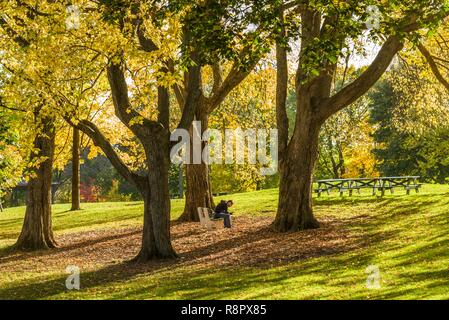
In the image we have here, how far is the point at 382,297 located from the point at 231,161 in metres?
31.5

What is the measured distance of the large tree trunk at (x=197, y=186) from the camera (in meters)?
26.3

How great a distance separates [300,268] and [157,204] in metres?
4.38

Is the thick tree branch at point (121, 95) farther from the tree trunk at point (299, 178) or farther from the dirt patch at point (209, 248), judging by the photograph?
the tree trunk at point (299, 178)

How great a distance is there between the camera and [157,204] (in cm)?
1719

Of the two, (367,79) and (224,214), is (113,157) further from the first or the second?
(367,79)

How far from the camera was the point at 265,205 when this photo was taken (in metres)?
31.2

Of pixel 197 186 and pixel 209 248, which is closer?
pixel 209 248

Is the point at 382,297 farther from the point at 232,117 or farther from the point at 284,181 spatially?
the point at 232,117

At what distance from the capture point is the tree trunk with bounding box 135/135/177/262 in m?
17.2

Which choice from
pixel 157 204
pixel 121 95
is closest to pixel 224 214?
pixel 157 204

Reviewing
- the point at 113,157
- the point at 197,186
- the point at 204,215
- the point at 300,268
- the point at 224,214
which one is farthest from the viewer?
the point at 197,186

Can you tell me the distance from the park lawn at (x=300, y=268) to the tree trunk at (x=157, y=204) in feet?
1.91
